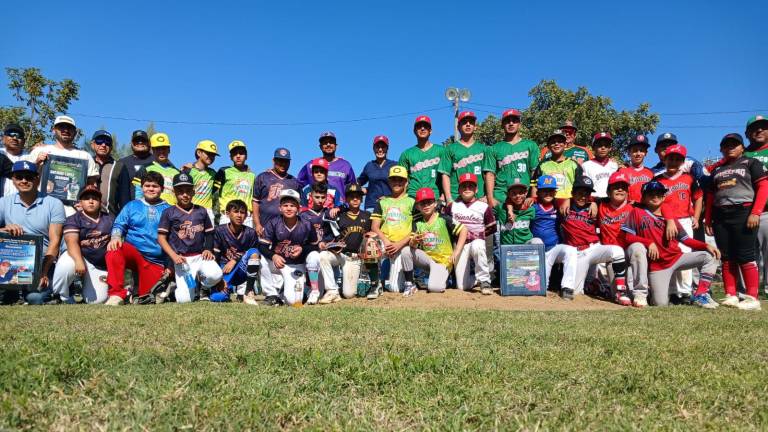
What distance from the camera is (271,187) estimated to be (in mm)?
8594

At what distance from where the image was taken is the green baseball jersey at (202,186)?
28.1ft

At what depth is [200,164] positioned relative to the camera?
8.80m

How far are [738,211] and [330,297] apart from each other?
6075 millimetres

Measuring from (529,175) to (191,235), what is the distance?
563cm

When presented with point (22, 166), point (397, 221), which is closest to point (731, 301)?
point (397, 221)

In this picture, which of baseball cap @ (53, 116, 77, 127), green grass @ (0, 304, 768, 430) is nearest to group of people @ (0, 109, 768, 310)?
baseball cap @ (53, 116, 77, 127)

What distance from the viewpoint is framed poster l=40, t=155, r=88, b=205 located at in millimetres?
7562

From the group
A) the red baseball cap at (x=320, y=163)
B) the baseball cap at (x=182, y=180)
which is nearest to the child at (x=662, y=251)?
the red baseball cap at (x=320, y=163)

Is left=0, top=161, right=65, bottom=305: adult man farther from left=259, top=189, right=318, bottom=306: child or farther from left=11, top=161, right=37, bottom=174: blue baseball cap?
left=259, top=189, right=318, bottom=306: child

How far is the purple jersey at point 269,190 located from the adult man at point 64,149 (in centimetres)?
254

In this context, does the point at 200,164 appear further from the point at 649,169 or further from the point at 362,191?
the point at 649,169

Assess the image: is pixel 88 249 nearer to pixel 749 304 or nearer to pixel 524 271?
pixel 524 271

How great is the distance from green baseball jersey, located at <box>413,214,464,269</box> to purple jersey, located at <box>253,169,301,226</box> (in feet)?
7.70

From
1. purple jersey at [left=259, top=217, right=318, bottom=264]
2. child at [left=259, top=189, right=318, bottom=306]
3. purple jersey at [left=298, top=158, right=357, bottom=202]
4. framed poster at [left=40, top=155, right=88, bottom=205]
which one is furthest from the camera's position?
purple jersey at [left=298, top=158, right=357, bottom=202]
